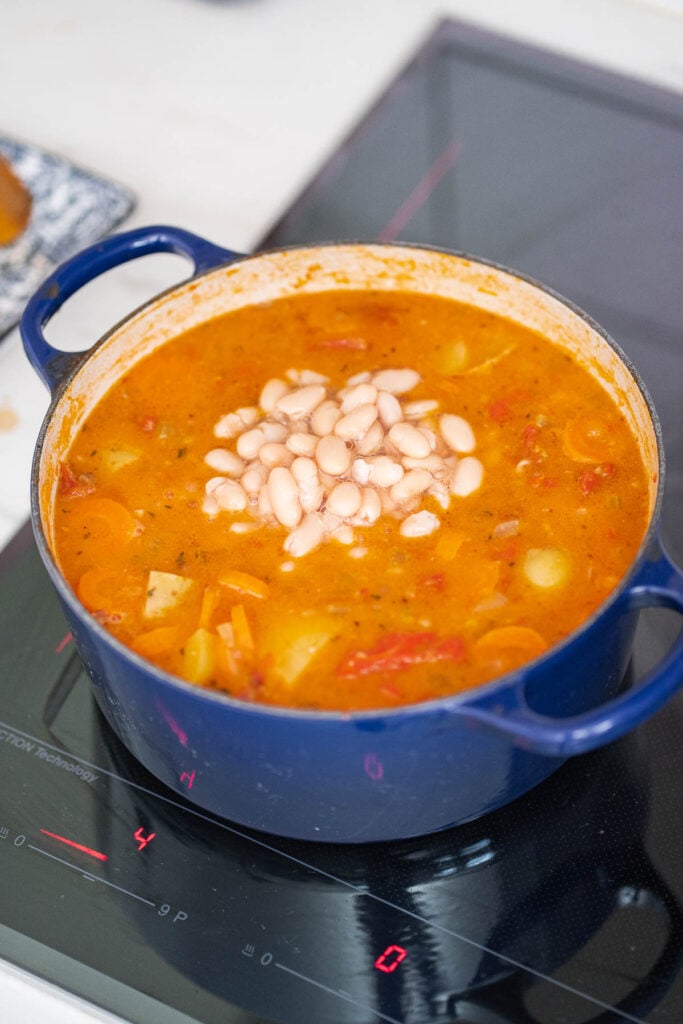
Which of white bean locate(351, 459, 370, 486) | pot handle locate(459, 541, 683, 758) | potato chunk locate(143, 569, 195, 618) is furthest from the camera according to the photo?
white bean locate(351, 459, 370, 486)

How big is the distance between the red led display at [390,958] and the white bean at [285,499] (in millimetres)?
480

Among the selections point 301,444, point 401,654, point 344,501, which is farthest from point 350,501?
point 401,654

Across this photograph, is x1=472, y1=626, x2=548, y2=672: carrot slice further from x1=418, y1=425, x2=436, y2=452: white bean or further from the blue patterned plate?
the blue patterned plate

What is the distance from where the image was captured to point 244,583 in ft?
4.59

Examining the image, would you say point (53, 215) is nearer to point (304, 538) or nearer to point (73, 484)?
point (73, 484)

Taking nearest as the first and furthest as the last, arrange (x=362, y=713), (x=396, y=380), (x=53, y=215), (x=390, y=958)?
(x=362, y=713) < (x=390, y=958) < (x=396, y=380) < (x=53, y=215)

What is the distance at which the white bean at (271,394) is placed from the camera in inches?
62.6

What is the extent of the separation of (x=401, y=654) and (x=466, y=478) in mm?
264

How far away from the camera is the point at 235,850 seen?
1.39m

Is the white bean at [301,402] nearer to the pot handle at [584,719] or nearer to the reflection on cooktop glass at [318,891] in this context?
the reflection on cooktop glass at [318,891]

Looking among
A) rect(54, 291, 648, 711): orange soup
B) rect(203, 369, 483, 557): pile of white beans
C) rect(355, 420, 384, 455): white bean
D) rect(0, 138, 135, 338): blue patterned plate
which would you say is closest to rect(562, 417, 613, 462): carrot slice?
rect(54, 291, 648, 711): orange soup

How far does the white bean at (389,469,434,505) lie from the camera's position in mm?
1462

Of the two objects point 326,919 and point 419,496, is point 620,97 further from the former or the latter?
point 326,919

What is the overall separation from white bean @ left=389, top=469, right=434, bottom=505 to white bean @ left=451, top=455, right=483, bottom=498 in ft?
0.12
